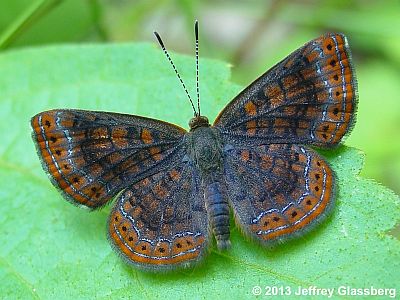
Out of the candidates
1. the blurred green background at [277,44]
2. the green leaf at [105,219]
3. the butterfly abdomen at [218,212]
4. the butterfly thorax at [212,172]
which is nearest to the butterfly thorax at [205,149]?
the butterfly thorax at [212,172]

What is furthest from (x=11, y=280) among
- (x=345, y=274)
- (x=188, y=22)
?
(x=188, y=22)

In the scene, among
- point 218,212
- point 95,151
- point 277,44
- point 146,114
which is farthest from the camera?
point 277,44

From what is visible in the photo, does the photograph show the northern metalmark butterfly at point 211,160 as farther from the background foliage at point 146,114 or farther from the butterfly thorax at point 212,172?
the background foliage at point 146,114

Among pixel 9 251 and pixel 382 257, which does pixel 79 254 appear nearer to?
pixel 9 251

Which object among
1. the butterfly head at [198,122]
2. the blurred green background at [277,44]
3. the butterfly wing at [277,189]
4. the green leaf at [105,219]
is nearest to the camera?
the green leaf at [105,219]

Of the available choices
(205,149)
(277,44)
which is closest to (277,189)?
(205,149)

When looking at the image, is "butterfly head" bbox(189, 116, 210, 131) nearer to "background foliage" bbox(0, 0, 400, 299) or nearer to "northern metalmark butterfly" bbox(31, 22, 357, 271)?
"northern metalmark butterfly" bbox(31, 22, 357, 271)

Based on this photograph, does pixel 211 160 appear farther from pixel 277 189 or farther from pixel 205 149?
pixel 277 189
